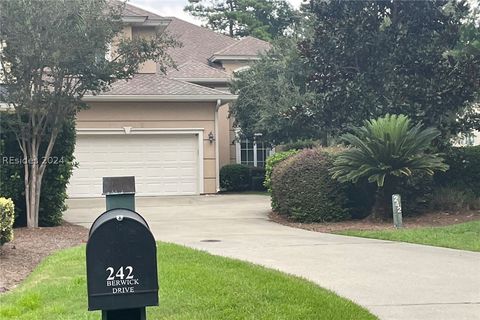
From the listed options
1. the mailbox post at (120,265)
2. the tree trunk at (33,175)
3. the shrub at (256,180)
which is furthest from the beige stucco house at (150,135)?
the mailbox post at (120,265)

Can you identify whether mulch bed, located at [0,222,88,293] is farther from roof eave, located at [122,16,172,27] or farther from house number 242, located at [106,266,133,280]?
roof eave, located at [122,16,172,27]

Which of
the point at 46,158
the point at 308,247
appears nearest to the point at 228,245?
the point at 308,247

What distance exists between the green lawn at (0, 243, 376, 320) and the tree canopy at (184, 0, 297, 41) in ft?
124

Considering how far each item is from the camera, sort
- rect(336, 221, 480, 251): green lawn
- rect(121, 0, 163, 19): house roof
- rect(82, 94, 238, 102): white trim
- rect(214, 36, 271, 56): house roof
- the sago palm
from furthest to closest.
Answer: rect(214, 36, 271, 56): house roof < rect(121, 0, 163, 19): house roof < rect(82, 94, 238, 102): white trim < the sago palm < rect(336, 221, 480, 251): green lawn

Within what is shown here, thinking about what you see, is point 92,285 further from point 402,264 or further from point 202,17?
point 202,17

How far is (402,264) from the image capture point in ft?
29.5

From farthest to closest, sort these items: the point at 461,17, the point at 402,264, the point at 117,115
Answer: the point at 117,115 < the point at 461,17 < the point at 402,264

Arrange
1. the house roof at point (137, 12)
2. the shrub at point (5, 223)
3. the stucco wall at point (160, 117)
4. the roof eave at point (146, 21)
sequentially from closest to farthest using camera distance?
the shrub at point (5, 223) → the stucco wall at point (160, 117) → the roof eave at point (146, 21) → the house roof at point (137, 12)

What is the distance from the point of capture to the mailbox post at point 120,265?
3.76m

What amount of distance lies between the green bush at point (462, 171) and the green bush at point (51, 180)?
8.77 m

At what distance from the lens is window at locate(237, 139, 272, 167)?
89.2 ft

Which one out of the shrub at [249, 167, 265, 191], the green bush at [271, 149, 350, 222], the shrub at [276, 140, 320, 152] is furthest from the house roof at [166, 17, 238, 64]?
the green bush at [271, 149, 350, 222]

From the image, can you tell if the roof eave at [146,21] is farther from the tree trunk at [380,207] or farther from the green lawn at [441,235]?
the green lawn at [441,235]

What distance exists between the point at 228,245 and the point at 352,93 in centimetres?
650
